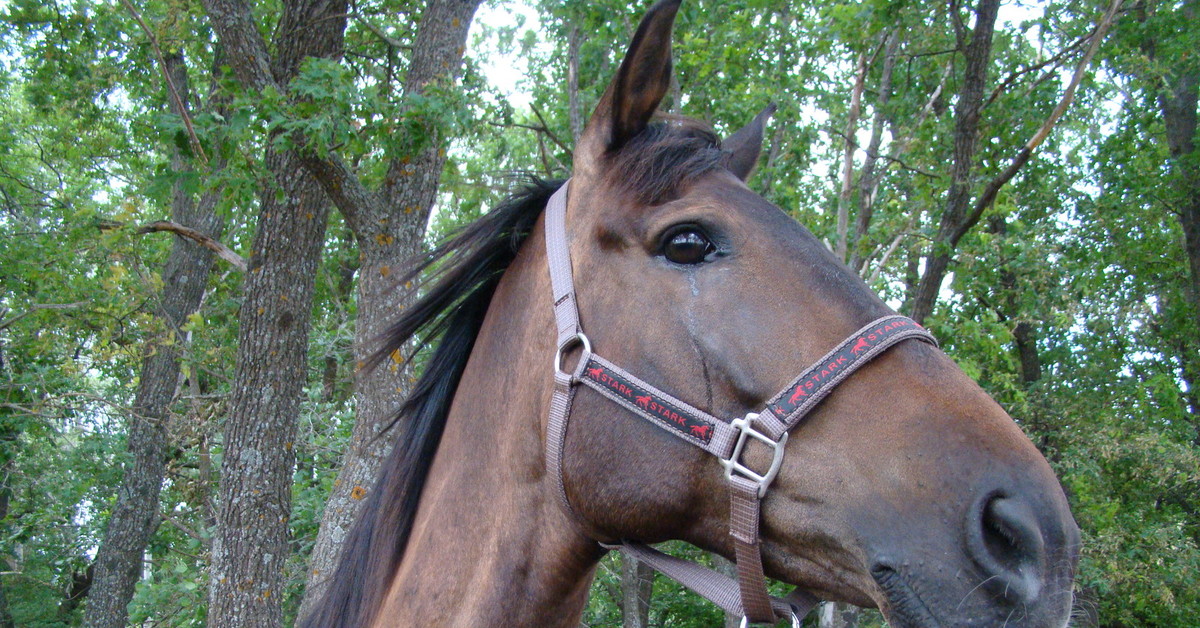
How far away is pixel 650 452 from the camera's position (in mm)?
1651

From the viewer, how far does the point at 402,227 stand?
5234mm

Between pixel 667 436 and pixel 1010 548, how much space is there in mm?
675

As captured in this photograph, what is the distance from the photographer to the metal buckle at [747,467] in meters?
1.51

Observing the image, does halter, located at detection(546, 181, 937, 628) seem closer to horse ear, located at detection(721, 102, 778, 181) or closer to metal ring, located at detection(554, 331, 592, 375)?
metal ring, located at detection(554, 331, 592, 375)

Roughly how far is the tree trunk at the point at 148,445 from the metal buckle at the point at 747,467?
1019 cm

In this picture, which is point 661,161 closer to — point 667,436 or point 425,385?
point 667,436

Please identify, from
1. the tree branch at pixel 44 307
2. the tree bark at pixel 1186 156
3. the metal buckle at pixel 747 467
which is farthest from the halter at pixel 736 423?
the tree bark at pixel 1186 156

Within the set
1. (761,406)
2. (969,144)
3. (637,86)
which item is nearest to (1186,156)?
(969,144)

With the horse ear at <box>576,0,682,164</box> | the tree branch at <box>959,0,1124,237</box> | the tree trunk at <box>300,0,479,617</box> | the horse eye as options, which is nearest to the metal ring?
the horse eye

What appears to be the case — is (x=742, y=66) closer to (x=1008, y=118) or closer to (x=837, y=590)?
(x=1008, y=118)

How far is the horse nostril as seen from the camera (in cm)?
127

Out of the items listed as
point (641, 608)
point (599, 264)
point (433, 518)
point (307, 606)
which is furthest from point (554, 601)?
point (641, 608)

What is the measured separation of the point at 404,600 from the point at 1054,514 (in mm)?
1523

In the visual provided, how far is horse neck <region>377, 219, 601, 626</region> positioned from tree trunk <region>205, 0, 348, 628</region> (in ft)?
11.9
